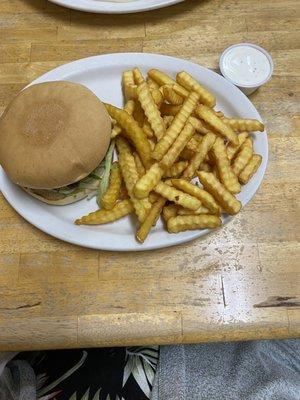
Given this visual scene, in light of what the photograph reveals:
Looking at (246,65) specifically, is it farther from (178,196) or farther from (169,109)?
(178,196)

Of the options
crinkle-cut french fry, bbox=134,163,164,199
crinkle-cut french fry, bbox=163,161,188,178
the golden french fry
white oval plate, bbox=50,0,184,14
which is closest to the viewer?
crinkle-cut french fry, bbox=134,163,164,199

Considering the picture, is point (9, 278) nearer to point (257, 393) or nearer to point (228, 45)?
point (257, 393)

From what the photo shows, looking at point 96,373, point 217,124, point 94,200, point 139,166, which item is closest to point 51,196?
point 94,200

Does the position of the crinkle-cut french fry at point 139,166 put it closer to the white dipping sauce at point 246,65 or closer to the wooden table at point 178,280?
the wooden table at point 178,280

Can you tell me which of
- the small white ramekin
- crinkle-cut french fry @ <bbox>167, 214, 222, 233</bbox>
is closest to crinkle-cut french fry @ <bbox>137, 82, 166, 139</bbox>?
crinkle-cut french fry @ <bbox>167, 214, 222, 233</bbox>

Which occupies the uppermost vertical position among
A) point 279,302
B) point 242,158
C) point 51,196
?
point 242,158

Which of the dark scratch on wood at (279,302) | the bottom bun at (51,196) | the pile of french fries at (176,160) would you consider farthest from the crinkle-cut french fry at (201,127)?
the dark scratch on wood at (279,302)

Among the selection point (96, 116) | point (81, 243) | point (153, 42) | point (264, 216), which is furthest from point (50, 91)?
point (264, 216)

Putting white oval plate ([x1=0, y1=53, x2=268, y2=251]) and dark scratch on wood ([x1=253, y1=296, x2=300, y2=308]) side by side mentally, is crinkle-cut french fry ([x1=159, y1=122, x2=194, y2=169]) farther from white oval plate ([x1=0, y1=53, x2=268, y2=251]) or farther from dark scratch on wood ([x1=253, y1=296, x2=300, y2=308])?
dark scratch on wood ([x1=253, y1=296, x2=300, y2=308])
